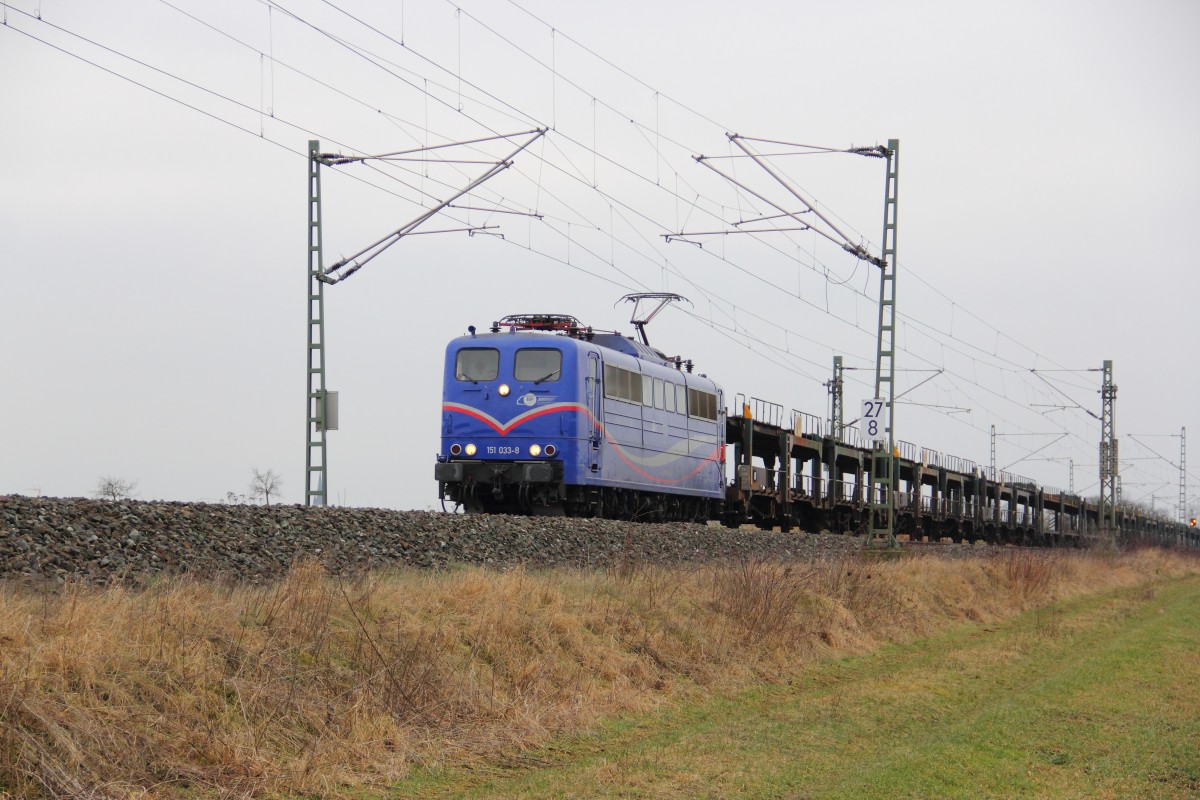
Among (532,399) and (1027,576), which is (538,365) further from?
(1027,576)

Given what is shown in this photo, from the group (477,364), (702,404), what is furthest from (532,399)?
(702,404)

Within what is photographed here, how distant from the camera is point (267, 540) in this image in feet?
41.3

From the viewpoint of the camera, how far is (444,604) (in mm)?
11164

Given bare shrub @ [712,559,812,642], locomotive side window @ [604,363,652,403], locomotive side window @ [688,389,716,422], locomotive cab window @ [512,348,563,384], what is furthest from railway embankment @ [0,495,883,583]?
locomotive side window @ [688,389,716,422]

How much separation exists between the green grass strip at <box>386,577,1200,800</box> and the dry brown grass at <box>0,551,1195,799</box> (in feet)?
1.67

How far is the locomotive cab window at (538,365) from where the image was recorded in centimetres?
2269

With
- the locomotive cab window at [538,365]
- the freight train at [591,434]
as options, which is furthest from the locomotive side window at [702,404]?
the locomotive cab window at [538,365]

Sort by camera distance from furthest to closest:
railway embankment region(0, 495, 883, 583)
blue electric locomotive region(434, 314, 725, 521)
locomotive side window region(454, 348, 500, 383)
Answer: locomotive side window region(454, 348, 500, 383)
blue electric locomotive region(434, 314, 725, 521)
railway embankment region(0, 495, 883, 583)

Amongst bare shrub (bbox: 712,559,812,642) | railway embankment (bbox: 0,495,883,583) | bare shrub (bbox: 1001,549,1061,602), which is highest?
railway embankment (bbox: 0,495,883,583)

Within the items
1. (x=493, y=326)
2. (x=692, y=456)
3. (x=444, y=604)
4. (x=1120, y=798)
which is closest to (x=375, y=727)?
(x=444, y=604)

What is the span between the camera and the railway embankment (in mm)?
10484

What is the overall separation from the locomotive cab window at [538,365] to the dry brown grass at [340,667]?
8.19 m

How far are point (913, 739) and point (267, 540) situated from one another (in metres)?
6.48

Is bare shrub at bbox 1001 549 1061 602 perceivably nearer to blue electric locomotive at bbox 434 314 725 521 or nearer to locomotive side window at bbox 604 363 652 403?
blue electric locomotive at bbox 434 314 725 521
